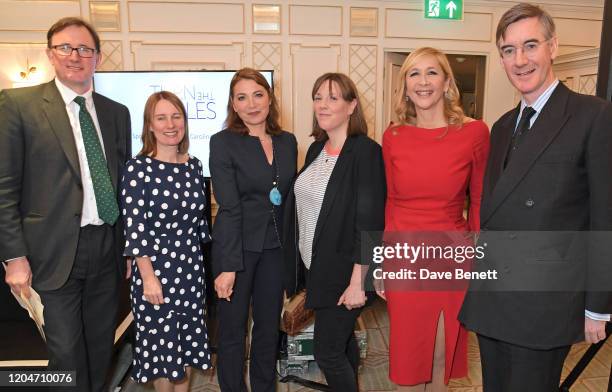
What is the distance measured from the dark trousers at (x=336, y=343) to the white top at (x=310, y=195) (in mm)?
228

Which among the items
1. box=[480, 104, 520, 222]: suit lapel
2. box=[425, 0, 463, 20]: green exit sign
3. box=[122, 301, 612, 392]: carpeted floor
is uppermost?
box=[425, 0, 463, 20]: green exit sign

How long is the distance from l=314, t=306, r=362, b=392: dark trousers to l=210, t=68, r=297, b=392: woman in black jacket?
0.29m

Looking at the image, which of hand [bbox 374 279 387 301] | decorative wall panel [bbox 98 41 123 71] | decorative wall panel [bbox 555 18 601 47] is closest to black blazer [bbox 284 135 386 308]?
hand [bbox 374 279 387 301]

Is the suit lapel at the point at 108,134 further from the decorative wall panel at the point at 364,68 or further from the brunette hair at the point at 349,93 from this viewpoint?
the decorative wall panel at the point at 364,68

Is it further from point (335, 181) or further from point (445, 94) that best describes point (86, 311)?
point (445, 94)

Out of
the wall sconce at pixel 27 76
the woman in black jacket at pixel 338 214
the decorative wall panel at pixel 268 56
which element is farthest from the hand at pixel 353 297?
the wall sconce at pixel 27 76

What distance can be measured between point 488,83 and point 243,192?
519 centimetres

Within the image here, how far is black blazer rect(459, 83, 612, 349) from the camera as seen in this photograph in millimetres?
1242

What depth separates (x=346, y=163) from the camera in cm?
172

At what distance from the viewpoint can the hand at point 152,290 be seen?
1771 mm

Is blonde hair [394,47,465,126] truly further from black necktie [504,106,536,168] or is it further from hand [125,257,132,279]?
hand [125,257,132,279]

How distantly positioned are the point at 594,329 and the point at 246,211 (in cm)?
130

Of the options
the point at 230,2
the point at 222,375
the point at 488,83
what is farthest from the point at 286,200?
the point at 488,83

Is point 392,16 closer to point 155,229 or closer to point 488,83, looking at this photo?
point 488,83
